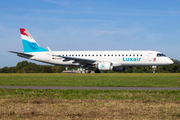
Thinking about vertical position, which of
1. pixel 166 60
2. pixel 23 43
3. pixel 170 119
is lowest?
pixel 170 119

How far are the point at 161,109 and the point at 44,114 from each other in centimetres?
430

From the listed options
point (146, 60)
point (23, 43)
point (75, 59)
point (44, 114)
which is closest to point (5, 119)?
point (44, 114)

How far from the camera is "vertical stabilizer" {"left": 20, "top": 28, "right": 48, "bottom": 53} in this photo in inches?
1743

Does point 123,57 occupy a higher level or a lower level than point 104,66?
higher

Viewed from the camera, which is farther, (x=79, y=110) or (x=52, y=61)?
(x=52, y=61)

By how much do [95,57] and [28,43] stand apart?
44.0ft

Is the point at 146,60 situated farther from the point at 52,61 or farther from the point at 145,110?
the point at 145,110

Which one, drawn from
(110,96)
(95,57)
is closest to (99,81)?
(110,96)

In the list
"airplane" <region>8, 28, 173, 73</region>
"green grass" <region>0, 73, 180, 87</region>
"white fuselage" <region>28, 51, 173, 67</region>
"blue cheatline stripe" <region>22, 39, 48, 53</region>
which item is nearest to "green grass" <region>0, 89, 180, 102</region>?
"green grass" <region>0, 73, 180, 87</region>

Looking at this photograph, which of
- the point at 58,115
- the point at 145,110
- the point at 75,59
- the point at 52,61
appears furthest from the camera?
the point at 52,61

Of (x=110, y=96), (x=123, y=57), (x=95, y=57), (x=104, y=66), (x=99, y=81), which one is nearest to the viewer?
(x=110, y=96)

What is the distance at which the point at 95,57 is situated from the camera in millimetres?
41188

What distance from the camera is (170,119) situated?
283 inches

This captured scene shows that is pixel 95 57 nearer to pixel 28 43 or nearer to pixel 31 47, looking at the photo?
pixel 31 47
